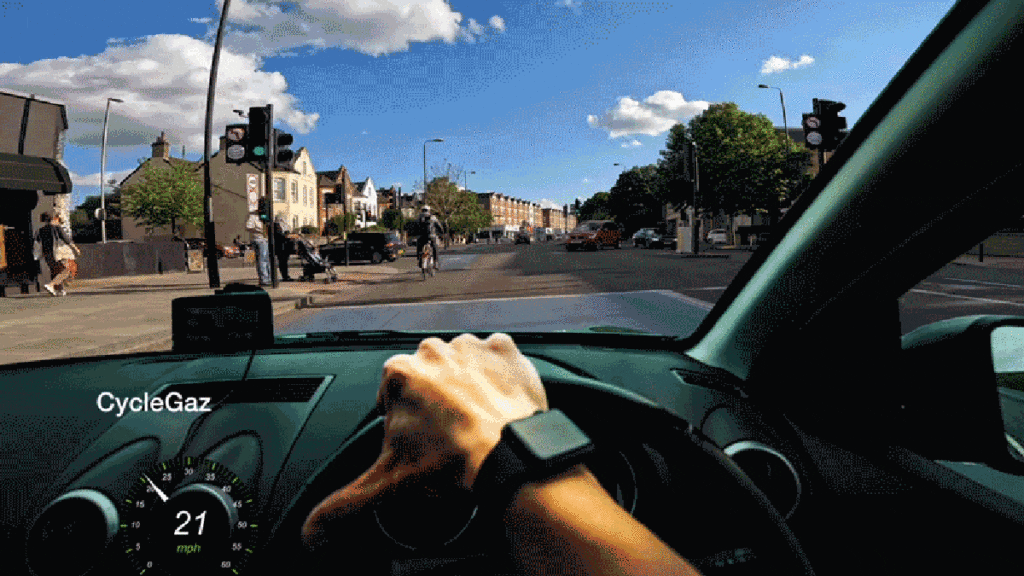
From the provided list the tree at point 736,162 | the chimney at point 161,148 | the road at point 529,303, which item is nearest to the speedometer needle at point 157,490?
the road at point 529,303

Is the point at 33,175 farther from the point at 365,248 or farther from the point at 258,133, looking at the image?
the point at 365,248

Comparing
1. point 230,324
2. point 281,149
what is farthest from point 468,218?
point 230,324

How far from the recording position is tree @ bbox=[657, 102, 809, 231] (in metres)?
46.6

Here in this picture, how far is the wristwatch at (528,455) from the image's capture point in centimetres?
65

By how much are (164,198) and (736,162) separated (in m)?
43.3

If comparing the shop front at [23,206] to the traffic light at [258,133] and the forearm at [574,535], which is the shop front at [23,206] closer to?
the traffic light at [258,133]

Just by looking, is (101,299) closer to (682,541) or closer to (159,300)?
(159,300)

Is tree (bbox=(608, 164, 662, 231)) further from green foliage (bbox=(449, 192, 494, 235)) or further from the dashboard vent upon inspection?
the dashboard vent

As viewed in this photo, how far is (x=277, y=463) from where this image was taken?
1437 mm

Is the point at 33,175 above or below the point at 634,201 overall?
below

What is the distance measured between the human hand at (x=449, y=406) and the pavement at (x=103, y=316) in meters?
1.15

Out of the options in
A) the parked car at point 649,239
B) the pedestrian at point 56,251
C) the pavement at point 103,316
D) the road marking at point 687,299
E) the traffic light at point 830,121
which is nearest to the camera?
the pavement at point 103,316

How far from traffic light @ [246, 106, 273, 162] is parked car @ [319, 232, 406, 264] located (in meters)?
18.2

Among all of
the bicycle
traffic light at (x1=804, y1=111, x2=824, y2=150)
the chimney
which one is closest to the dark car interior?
traffic light at (x1=804, y1=111, x2=824, y2=150)
